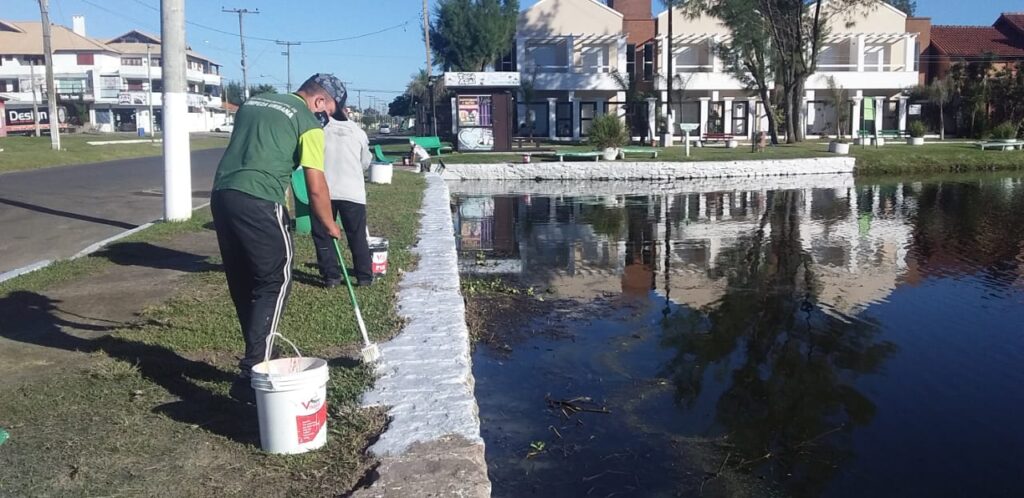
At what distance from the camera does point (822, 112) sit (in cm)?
5119

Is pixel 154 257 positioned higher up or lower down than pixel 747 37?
lower down

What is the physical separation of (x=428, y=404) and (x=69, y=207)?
12.7 meters

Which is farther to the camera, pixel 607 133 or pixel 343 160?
pixel 607 133

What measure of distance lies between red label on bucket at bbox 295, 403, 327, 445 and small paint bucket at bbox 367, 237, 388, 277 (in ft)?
12.9

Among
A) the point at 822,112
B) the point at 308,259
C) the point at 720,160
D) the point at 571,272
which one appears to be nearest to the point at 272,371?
the point at 308,259

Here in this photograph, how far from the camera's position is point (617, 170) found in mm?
26016

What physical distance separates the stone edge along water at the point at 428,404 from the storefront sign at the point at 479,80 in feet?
94.8

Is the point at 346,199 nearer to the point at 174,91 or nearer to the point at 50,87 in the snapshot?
the point at 174,91

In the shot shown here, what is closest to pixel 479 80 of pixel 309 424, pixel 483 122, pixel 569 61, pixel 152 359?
pixel 483 122

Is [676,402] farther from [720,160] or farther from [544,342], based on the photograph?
[720,160]

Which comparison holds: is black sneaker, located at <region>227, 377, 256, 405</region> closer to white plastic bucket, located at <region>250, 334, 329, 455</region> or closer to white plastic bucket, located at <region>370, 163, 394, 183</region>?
white plastic bucket, located at <region>250, 334, 329, 455</region>

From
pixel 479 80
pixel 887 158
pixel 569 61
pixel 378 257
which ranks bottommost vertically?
pixel 378 257

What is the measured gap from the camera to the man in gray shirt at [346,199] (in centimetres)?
766

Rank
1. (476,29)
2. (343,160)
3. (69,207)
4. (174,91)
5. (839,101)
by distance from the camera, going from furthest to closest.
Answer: (476,29)
(839,101)
(69,207)
(174,91)
(343,160)
